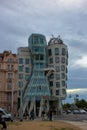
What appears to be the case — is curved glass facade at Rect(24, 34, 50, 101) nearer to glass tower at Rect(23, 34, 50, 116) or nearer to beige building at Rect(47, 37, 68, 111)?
glass tower at Rect(23, 34, 50, 116)

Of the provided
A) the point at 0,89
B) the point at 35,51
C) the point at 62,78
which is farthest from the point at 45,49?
the point at 0,89

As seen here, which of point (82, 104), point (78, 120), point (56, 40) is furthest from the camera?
point (82, 104)

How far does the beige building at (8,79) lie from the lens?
107m

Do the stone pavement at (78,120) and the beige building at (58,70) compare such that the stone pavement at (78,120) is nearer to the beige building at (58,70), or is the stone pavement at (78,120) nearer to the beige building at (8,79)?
the beige building at (8,79)

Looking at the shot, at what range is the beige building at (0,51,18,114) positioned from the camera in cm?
10688

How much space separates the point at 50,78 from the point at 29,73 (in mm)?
7653

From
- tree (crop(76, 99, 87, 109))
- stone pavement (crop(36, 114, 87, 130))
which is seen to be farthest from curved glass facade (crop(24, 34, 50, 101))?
tree (crop(76, 99, 87, 109))

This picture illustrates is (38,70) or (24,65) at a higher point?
(24,65)

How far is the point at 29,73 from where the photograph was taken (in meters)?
119

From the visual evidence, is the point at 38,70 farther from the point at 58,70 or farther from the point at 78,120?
the point at 78,120

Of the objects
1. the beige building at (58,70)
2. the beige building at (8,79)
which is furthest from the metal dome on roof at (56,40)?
the beige building at (8,79)

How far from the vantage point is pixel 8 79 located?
109 metres

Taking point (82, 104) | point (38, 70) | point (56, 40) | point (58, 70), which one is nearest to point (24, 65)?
point (38, 70)

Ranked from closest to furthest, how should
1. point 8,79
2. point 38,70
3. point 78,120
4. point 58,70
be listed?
point 78,120, point 8,79, point 38,70, point 58,70
